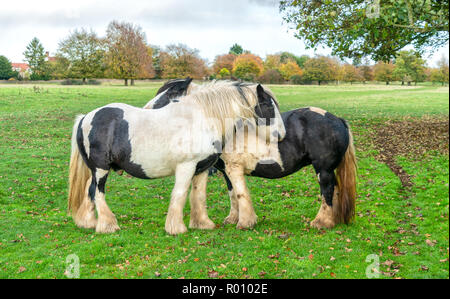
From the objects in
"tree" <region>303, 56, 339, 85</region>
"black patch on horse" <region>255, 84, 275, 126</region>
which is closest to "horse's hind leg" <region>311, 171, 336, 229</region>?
"black patch on horse" <region>255, 84, 275, 126</region>

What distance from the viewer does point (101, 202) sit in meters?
7.02

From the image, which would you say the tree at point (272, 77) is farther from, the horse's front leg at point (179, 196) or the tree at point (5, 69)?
the horse's front leg at point (179, 196)

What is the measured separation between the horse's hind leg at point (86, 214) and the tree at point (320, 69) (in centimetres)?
7251

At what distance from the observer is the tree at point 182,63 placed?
1927 inches

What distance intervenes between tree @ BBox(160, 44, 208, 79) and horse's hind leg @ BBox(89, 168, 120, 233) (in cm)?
4240

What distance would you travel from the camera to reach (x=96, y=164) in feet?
22.4

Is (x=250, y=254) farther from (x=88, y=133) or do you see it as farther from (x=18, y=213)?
(x=18, y=213)

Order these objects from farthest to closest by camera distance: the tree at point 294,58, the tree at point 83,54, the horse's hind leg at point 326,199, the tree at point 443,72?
the tree at point 294,58
the tree at point 83,54
the horse's hind leg at point 326,199
the tree at point 443,72

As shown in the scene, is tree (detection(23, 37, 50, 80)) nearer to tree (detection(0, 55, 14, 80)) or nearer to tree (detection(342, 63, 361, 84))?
tree (detection(0, 55, 14, 80))

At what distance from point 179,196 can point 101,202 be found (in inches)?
59.7

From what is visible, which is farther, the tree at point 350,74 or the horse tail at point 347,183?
the tree at point 350,74

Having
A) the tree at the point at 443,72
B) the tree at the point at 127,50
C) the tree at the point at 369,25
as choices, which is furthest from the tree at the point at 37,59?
the tree at the point at 443,72

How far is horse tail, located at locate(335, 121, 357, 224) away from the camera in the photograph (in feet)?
23.2

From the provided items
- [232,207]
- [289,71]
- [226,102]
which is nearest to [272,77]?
[289,71]
